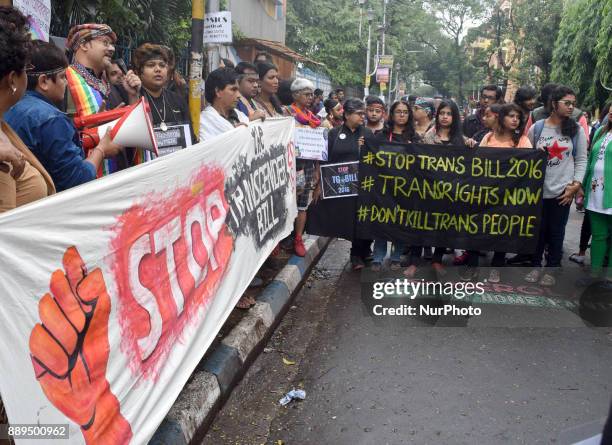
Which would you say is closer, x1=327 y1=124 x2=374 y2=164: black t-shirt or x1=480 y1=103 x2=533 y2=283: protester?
x1=480 y1=103 x2=533 y2=283: protester

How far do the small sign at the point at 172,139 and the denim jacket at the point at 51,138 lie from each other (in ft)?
4.74

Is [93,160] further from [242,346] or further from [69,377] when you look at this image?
[242,346]

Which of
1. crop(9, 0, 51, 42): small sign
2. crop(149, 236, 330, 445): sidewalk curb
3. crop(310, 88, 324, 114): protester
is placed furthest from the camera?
crop(310, 88, 324, 114): protester

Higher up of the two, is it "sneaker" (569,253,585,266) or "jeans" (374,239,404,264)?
"jeans" (374,239,404,264)

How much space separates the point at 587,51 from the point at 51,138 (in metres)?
14.6

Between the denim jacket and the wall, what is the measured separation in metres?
15.5

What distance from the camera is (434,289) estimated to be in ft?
17.9

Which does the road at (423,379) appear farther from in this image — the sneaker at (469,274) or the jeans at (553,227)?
the jeans at (553,227)

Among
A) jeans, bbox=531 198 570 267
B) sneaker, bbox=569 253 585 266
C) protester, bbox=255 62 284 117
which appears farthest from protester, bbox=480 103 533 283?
protester, bbox=255 62 284 117

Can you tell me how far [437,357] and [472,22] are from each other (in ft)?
188

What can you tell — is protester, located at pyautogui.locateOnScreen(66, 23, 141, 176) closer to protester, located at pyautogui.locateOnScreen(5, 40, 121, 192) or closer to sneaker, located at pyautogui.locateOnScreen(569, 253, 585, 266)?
protester, located at pyautogui.locateOnScreen(5, 40, 121, 192)

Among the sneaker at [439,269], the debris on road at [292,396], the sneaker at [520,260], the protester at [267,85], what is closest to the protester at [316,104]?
the protester at [267,85]

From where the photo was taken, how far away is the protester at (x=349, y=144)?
602 cm

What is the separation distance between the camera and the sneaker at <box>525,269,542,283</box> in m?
5.69
